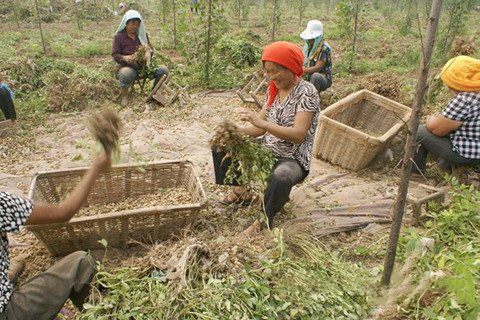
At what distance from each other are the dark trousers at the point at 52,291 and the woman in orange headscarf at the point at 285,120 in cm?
141

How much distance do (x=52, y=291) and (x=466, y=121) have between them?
11.4 feet

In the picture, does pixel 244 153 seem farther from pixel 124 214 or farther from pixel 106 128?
pixel 106 128

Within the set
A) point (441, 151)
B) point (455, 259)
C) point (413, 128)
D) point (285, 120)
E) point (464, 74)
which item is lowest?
point (441, 151)

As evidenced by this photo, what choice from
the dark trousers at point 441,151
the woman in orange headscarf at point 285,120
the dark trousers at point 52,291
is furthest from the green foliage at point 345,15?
the dark trousers at point 52,291

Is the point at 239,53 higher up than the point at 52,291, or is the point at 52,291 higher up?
the point at 52,291

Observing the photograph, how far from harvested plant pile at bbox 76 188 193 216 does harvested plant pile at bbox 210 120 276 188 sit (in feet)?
1.69

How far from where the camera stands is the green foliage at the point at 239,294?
6.39ft

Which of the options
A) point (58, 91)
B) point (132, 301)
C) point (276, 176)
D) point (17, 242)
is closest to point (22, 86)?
point (58, 91)

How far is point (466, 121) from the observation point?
3668mm

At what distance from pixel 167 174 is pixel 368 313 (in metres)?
2.08

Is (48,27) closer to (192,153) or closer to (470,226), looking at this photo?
(192,153)

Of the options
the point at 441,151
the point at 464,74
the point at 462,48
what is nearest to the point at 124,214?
the point at 441,151

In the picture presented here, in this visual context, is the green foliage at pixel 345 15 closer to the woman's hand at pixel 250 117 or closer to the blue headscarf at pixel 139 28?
the blue headscarf at pixel 139 28

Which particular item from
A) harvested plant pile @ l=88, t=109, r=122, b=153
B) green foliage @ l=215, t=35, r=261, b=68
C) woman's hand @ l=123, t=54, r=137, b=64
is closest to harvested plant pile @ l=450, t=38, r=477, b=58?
green foliage @ l=215, t=35, r=261, b=68
